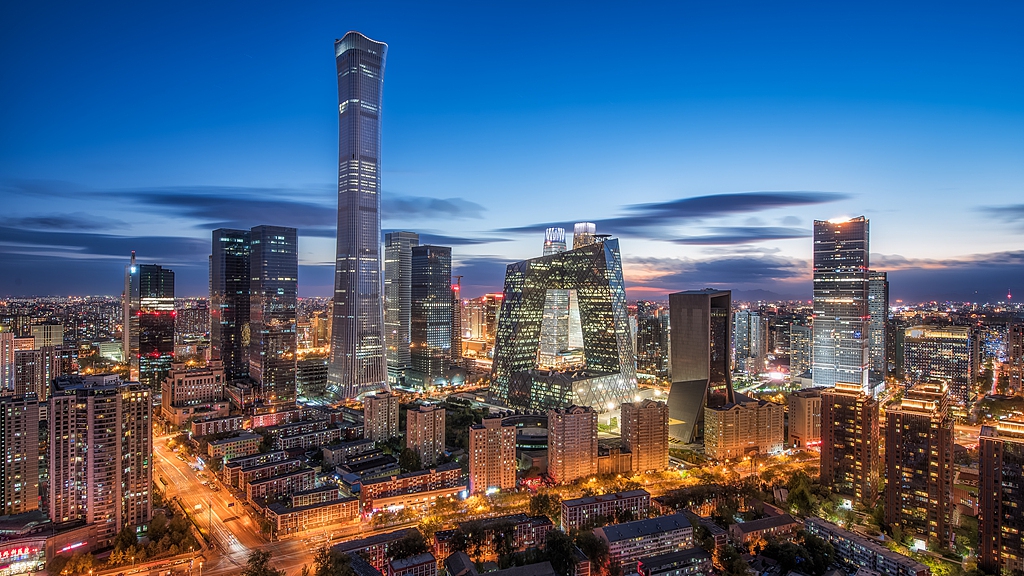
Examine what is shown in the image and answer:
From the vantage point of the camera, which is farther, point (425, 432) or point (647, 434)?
point (425, 432)

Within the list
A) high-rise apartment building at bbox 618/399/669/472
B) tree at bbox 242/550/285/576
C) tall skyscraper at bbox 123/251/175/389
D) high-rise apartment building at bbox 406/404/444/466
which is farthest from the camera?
tall skyscraper at bbox 123/251/175/389

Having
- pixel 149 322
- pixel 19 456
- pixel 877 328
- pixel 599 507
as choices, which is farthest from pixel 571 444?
pixel 149 322

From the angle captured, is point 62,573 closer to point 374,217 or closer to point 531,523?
point 531,523

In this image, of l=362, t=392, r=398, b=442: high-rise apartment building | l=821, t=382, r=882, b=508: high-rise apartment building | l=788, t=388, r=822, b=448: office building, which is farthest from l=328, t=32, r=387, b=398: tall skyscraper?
l=821, t=382, r=882, b=508: high-rise apartment building

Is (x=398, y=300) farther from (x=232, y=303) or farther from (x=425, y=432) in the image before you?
(x=425, y=432)

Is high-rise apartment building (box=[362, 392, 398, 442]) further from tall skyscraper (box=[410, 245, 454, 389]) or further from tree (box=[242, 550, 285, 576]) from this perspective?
tall skyscraper (box=[410, 245, 454, 389])

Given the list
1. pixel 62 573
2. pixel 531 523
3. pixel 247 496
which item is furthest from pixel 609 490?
pixel 62 573
